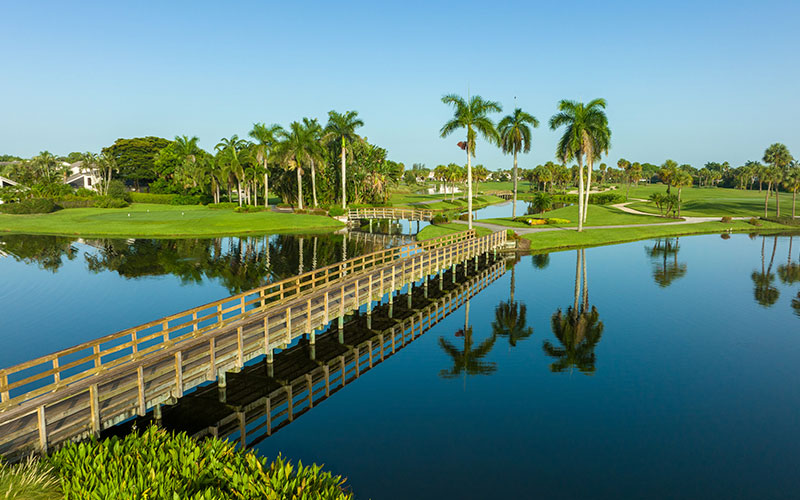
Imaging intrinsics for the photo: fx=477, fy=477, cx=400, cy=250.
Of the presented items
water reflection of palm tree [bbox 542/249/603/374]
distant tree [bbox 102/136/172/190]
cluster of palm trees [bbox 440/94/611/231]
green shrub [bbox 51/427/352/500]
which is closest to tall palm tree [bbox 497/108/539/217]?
cluster of palm trees [bbox 440/94/611/231]

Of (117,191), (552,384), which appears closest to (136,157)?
(117,191)

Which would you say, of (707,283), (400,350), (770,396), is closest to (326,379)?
(400,350)

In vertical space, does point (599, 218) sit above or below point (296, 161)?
below

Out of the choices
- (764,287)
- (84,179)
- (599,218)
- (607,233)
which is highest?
(84,179)

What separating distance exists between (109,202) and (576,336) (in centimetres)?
10000

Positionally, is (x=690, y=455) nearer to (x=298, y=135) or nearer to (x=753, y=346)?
(x=753, y=346)

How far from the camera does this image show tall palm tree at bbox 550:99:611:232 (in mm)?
62281

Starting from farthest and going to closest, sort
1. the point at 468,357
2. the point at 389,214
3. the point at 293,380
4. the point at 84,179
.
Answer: the point at 84,179 < the point at 389,214 < the point at 468,357 < the point at 293,380

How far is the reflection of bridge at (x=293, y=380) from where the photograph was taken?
17.0 metres

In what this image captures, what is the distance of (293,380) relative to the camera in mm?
20781

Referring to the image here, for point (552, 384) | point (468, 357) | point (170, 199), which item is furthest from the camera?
point (170, 199)

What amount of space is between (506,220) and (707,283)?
3768cm

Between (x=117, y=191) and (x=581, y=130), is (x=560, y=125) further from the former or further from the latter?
(x=117, y=191)

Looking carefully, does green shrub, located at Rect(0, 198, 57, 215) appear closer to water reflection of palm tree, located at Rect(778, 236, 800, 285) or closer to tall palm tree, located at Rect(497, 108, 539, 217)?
tall palm tree, located at Rect(497, 108, 539, 217)
